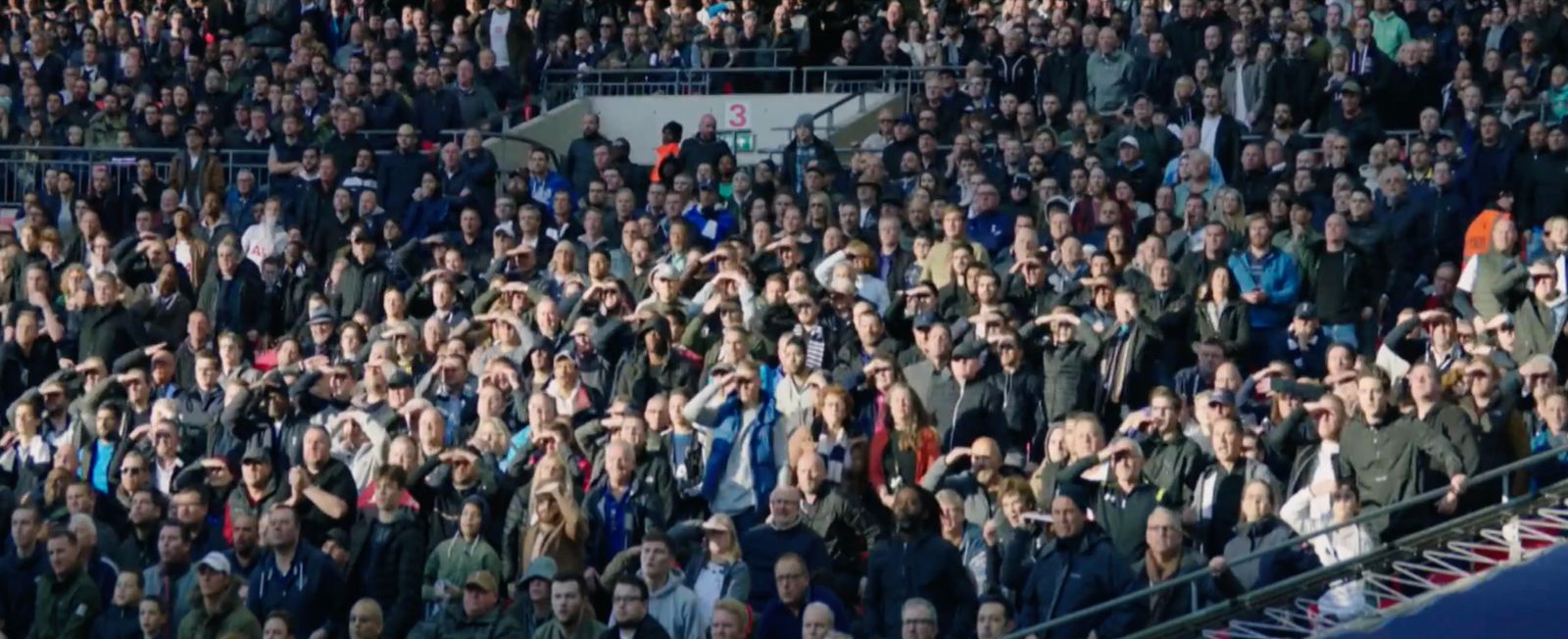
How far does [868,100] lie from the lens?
23.9m

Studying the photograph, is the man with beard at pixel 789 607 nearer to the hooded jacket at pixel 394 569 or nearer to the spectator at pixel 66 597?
the hooded jacket at pixel 394 569

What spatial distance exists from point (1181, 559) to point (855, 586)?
1.63m

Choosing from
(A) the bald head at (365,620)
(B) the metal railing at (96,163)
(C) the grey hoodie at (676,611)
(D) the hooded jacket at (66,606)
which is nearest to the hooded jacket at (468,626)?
(A) the bald head at (365,620)

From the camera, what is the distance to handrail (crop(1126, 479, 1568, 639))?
470 inches

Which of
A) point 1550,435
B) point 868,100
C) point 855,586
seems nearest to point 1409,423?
point 1550,435

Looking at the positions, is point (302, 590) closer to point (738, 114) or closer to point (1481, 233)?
point (1481, 233)

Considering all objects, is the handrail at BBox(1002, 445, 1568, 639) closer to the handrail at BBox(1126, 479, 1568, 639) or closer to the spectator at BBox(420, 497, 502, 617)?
the handrail at BBox(1126, 479, 1568, 639)

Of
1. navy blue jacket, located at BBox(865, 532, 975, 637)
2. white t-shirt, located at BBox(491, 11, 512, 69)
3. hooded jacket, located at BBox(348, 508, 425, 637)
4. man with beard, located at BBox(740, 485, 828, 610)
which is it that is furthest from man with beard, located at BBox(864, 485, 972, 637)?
white t-shirt, located at BBox(491, 11, 512, 69)

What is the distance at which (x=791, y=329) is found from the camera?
645 inches

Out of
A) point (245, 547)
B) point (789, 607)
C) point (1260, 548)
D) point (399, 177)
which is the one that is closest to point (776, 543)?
point (789, 607)

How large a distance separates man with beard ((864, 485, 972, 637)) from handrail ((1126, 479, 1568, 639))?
0.84 m

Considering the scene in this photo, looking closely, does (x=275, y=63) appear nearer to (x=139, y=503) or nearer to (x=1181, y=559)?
(x=139, y=503)

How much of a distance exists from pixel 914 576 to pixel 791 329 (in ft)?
13.5

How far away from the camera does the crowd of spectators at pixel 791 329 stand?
12969 mm
